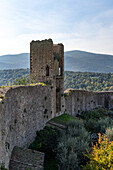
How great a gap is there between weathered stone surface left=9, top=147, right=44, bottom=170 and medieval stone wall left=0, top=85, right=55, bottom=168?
42 cm

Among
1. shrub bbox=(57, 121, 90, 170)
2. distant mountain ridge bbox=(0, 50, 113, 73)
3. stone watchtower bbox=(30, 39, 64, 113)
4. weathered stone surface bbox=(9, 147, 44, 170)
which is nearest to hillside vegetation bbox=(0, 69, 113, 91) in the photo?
stone watchtower bbox=(30, 39, 64, 113)

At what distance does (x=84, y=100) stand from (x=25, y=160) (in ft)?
58.2

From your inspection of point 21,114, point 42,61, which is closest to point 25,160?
point 21,114

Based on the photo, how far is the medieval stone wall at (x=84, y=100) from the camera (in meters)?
21.3

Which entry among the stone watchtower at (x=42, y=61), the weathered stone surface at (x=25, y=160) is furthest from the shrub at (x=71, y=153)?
the stone watchtower at (x=42, y=61)

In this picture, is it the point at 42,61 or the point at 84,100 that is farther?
the point at 84,100

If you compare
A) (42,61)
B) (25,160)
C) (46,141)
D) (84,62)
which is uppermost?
(84,62)

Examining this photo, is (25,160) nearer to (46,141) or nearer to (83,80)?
(46,141)

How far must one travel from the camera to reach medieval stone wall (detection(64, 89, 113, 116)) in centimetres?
2127

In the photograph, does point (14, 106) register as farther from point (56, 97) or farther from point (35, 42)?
point (56, 97)

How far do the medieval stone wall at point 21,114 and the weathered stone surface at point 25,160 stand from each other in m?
0.42

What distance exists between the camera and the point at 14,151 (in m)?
9.00

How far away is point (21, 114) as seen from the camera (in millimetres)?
10289

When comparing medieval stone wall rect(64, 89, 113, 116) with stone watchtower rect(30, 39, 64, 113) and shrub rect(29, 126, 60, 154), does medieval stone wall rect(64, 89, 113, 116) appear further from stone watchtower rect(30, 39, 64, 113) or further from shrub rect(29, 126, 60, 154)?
shrub rect(29, 126, 60, 154)
